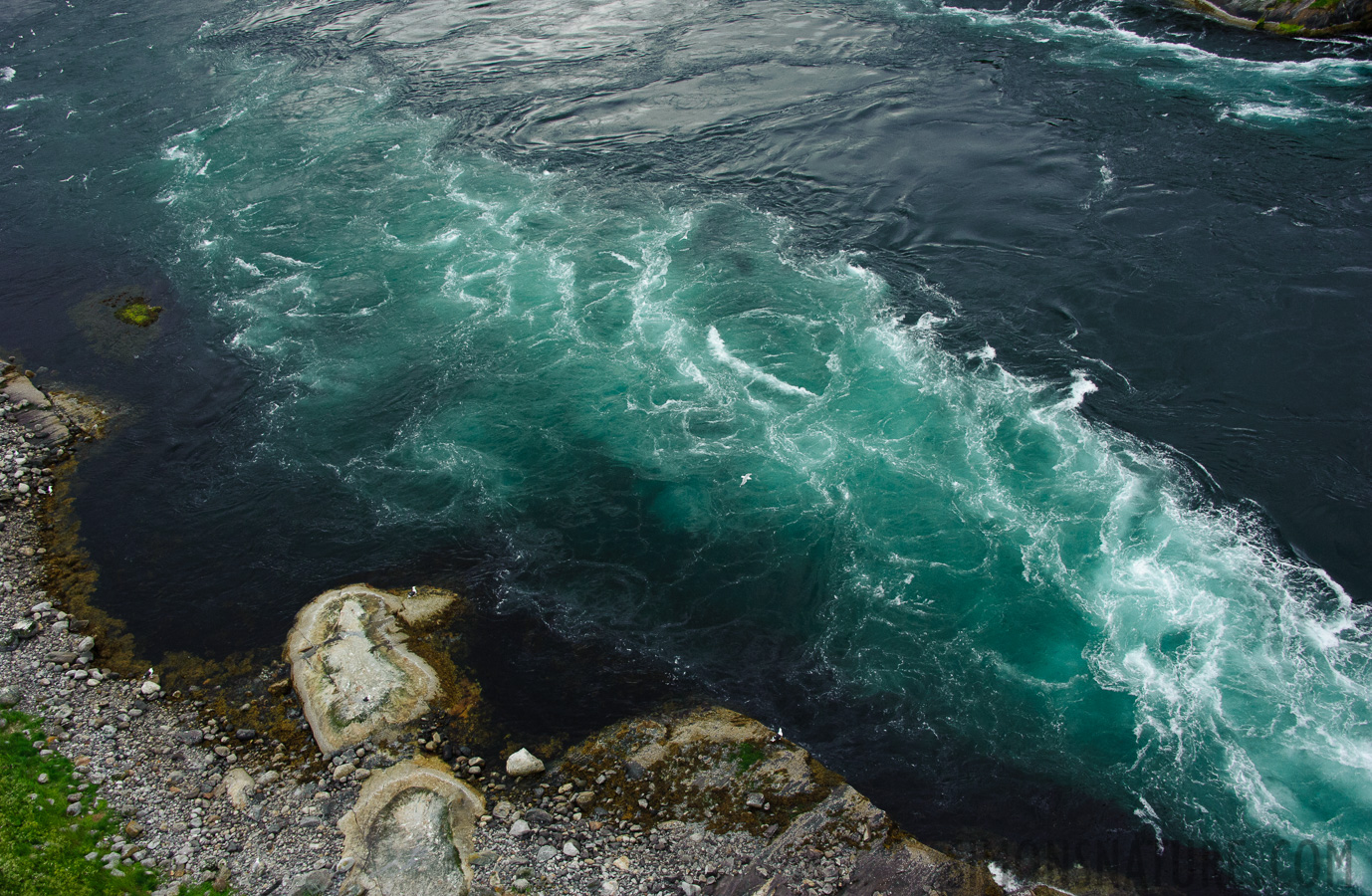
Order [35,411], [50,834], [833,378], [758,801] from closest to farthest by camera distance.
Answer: [50,834], [758,801], [833,378], [35,411]

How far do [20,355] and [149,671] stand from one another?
102 ft

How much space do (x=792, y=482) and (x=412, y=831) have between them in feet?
73.8

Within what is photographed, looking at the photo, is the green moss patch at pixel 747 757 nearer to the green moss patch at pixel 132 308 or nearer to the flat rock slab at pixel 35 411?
the flat rock slab at pixel 35 411

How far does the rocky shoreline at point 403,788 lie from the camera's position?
25.6 meters

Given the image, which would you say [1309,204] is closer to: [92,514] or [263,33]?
[92,514]

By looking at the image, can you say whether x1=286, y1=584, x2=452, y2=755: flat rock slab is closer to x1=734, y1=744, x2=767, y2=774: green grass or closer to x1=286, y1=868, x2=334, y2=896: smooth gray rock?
x1=286, y1=868, x2=334, y2=896: smooth gray rock

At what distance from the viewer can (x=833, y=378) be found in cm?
4466

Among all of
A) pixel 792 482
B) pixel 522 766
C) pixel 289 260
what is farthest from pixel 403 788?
pixel 289 260

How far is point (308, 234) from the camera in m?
58.8

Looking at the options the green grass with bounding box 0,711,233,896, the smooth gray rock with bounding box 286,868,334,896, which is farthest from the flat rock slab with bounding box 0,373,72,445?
the smooth gray rock with bounding box 286,868,334,896

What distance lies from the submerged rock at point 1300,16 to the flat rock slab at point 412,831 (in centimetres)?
8612

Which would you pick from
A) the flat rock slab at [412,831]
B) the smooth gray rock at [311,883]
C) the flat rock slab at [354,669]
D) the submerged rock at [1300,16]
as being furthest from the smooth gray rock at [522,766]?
the submerged rock at [1300,16]

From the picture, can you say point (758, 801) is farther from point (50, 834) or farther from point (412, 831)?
point (50, 834)

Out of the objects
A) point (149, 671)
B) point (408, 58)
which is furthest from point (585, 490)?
point (408, 58)
